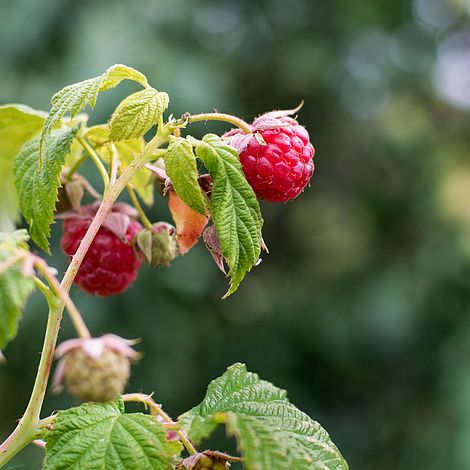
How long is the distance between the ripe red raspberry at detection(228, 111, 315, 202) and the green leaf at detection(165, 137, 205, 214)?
93 millimetres

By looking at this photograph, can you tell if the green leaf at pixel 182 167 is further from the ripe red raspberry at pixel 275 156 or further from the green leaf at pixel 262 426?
the green leaf at pixel 262 426

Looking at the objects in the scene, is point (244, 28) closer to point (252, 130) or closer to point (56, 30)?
point (56, 30)

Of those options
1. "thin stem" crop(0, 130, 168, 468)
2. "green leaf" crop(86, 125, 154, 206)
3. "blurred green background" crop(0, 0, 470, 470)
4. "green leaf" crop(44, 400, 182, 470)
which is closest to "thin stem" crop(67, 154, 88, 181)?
"green leaf" crop(86, 125, 154, 206)

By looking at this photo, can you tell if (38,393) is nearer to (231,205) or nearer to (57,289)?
(57,289)

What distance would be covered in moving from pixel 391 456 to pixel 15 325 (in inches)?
152

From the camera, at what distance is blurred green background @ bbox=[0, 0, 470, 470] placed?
137 inches

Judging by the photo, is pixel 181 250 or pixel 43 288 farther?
pixel 181 250

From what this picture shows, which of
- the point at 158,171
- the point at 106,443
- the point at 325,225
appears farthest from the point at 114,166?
the point at 325,225

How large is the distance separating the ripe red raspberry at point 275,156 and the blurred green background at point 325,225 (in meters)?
2.26

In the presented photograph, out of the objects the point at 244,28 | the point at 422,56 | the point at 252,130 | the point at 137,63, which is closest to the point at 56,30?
the point at 137,63

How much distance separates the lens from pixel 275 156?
836 millimetres

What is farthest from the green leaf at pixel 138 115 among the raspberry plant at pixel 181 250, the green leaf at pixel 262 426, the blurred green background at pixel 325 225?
the blurred green background at pixel 325 225

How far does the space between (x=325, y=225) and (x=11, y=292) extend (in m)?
4.18

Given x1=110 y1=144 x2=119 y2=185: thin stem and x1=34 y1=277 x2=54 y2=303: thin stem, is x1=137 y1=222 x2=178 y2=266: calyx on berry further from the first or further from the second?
x1=34 y1=277 x2=54 y2=303: thin stem
